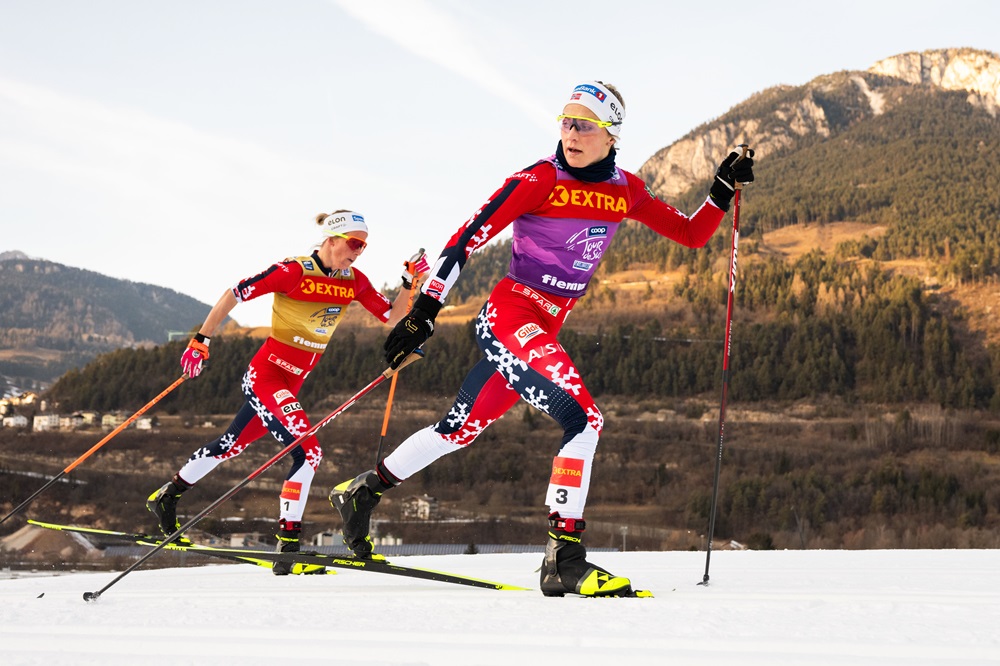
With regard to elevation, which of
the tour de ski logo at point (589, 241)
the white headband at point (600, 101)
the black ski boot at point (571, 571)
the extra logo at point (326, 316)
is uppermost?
the white headband at point (600, 101)

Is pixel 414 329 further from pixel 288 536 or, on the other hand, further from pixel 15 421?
pixel 15 421

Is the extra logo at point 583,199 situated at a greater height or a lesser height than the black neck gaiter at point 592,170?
lesser

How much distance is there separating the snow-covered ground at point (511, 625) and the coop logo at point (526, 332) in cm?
114

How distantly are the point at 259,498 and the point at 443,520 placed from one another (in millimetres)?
22881

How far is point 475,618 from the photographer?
3193 mm

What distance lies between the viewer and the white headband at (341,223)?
22.1 ft

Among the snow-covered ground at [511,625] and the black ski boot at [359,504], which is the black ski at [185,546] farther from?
the snow-covered ground at [511,625]

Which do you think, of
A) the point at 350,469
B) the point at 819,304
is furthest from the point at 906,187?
the point at 350,469

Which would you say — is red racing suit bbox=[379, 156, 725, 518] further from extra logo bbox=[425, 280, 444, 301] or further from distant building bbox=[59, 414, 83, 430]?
distant building bbox=[59, 414, 83, 430]

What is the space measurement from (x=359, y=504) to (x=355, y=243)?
229cm

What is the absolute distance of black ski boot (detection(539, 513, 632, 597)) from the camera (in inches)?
155

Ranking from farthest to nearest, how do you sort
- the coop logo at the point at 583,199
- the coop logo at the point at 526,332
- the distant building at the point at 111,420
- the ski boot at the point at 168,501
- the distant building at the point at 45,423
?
1. the distant building at the point at 111,420
2. the distant building at the point at 45,423
3. the ski boot at the point at 168,501
4. the coop logo at the point at 583,199
5. the coop logo at the point at 526,332

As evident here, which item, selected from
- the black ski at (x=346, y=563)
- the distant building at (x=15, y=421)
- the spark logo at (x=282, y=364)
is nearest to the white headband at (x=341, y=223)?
the spark logo at (x=282, y=364)

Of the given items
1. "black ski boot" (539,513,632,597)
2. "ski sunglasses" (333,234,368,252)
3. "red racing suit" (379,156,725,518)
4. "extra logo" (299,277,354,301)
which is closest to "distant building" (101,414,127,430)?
"extra logo" (299,277,354,301)
